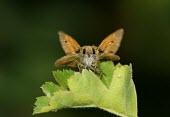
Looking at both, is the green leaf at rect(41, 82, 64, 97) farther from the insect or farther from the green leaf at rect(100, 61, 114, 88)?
the green leaf at rect(100, 61, 114, 88)

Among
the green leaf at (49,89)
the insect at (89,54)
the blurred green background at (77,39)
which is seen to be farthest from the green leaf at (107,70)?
the blurred green background at (77,39)

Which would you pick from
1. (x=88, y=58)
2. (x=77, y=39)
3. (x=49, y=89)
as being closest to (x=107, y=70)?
(x=88, y=58)

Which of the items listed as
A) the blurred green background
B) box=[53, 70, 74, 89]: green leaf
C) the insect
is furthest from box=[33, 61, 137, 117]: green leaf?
the blurred green background

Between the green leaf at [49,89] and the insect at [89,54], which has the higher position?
the insect at [89,54]

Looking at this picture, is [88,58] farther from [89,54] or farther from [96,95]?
[96,95]

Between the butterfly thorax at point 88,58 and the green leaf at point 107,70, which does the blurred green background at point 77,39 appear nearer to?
the green leaf at point 107,70
